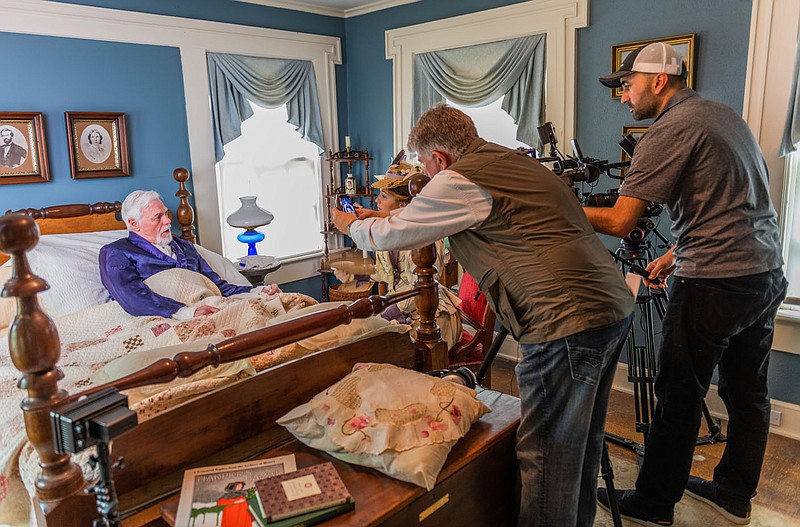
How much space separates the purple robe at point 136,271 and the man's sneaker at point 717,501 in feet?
7.60

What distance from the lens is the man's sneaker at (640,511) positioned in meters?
2.19

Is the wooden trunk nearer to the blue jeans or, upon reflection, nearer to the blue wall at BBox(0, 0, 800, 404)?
the blue jeans

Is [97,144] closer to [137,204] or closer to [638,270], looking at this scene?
[137,204]

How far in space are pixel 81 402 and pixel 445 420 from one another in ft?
2.74

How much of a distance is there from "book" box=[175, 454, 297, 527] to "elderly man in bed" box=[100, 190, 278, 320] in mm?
1200

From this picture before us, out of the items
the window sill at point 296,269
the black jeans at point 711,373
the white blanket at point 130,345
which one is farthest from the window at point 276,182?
the black jeans at point 711,373

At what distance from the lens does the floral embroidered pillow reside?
4.67ft

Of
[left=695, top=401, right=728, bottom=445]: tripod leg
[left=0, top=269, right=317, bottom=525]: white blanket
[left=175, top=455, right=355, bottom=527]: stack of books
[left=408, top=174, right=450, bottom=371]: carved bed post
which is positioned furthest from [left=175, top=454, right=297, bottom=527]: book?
[left=695, top=401, right=728, bottom=445]: tripod leg

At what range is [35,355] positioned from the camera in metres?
1.12

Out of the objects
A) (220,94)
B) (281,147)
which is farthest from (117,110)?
(281,147)

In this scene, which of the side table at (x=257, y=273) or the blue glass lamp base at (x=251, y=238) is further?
the blue glass lamp base at (x=251, y=238)

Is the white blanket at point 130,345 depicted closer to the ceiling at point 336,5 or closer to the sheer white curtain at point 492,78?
the sheer white curtain at point 492,78

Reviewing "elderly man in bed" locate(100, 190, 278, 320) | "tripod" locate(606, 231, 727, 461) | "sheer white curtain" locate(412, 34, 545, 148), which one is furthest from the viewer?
"sheer white curtain" locate(412, 34, 545, 148)

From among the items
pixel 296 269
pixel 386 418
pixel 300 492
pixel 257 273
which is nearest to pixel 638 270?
pixel 386 418
